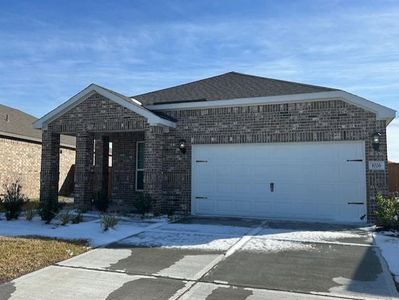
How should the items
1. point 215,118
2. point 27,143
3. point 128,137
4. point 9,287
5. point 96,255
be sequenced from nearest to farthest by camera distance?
point 9,287, point 96,255, point 215,118, point 128,137, point 27,143

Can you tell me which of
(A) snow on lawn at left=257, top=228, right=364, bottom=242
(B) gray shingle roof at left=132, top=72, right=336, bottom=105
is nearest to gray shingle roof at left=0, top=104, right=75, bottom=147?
(B) gray shingle roof at left=132, top=72, right=336, bottom=105

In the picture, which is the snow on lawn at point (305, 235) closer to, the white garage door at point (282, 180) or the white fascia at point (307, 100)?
the white garage door at point (282, 180)

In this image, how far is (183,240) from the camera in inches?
347

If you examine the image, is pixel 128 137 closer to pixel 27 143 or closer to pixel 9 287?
pixel 27 143

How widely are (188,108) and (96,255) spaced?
23.0 ft

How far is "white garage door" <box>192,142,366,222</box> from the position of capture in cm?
1157

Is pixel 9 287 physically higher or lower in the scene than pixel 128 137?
lower

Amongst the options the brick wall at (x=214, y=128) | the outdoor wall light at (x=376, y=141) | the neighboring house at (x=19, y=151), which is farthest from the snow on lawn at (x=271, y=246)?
the neighboring house at (x=19, y=151)

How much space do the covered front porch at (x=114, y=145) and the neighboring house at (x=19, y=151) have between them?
20.4 feet

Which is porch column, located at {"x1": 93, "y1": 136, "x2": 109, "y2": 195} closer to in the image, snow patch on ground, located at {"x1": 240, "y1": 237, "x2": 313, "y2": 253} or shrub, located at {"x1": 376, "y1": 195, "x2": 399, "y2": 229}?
snow patch on ground, located at {"x1": 240, "y1": 237, "x2": 313, "y2": 253}

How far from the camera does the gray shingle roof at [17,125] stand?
19.5 metres

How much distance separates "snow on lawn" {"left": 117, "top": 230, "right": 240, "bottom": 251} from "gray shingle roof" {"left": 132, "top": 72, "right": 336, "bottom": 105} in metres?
5.31

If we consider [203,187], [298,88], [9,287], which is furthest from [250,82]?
[9,287]

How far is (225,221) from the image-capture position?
1159 centimetres
